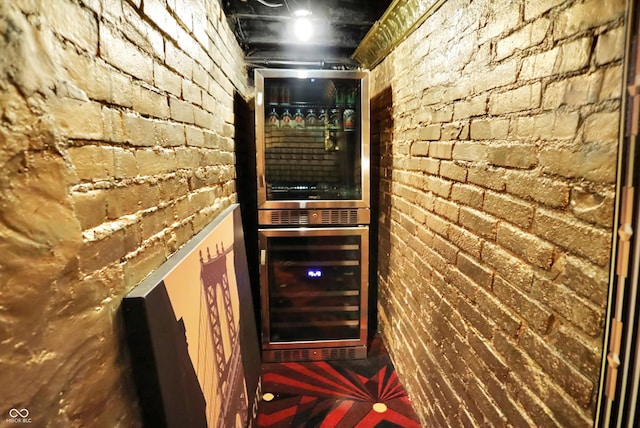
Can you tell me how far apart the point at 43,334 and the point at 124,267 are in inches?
11.7

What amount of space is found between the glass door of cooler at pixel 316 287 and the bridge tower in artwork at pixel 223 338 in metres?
0.95

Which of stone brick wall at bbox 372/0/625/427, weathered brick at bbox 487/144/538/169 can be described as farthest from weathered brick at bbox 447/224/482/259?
weathered brick at bbox 487/144/538/169

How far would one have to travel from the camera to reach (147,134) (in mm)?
1165

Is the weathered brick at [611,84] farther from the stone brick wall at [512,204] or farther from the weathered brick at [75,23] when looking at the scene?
the weathered brick at [75,23]

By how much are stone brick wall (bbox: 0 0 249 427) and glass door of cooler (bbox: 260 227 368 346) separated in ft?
5.30

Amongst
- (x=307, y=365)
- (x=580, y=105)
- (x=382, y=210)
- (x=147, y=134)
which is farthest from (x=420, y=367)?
(x=147, y=134)

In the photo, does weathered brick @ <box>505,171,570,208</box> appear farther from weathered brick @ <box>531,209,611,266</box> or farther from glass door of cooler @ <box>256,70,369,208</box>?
glass door of cooler @ <box>256,70,369,208</box>

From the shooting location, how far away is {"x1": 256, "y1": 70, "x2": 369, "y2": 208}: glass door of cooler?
9.16 feet

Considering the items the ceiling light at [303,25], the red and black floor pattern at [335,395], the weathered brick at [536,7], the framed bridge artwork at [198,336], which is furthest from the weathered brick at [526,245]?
the ceiling light at [303,25]

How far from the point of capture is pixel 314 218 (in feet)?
9.46

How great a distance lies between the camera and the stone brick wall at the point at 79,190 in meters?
0.65

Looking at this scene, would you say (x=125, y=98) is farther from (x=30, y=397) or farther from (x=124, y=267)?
(x=30, y=397)

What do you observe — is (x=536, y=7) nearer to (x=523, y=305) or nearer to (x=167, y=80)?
(x=523, y=305)

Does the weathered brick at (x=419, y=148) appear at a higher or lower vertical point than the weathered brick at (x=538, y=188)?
higher
